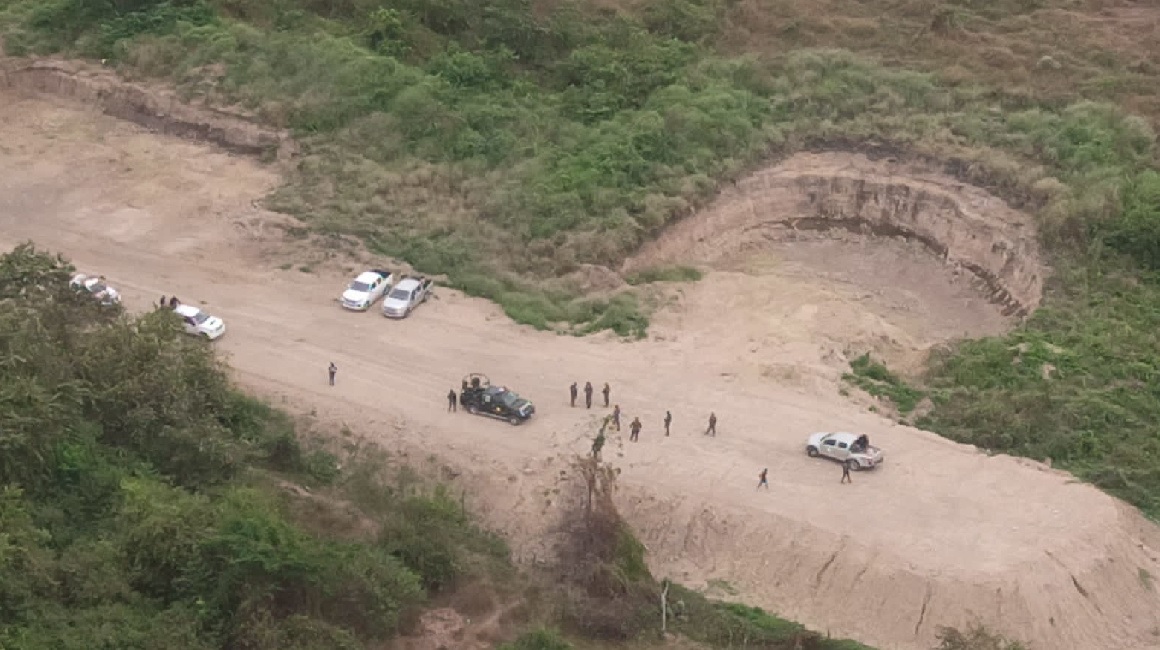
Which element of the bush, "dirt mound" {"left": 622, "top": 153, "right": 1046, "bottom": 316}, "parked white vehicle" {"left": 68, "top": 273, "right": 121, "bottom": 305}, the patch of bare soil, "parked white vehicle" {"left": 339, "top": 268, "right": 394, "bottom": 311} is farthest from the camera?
"dirt mound" {"left": 622, "top": 153, "right": 1046, "bottom": 316}

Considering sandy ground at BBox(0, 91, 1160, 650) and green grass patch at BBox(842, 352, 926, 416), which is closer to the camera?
sandy ground at BBox(0, 91, 1160, 650)

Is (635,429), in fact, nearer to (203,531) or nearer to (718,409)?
(718,409)

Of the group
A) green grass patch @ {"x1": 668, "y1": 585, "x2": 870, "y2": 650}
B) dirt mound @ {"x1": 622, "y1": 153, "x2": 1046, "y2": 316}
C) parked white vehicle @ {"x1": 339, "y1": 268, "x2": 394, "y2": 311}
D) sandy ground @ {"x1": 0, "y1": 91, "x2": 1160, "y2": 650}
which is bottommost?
green grass patch @ {"x1": 668, "y1": 585, "x2": 870, "y2": 650}

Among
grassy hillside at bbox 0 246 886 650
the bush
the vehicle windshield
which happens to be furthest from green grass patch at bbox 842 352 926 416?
the bush

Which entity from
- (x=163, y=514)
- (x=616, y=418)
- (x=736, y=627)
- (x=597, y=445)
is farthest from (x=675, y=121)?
(x=163, y=514)

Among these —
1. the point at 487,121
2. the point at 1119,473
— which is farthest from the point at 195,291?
the point at 1119,473

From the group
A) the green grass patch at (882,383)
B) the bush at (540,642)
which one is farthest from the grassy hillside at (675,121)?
the bush at (540,642)

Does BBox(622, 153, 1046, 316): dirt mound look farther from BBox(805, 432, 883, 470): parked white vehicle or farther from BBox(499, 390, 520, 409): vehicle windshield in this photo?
BBox(805, 432, 883, 470): parked white vehicle

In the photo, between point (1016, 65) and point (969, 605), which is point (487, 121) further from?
point (969, 605)
